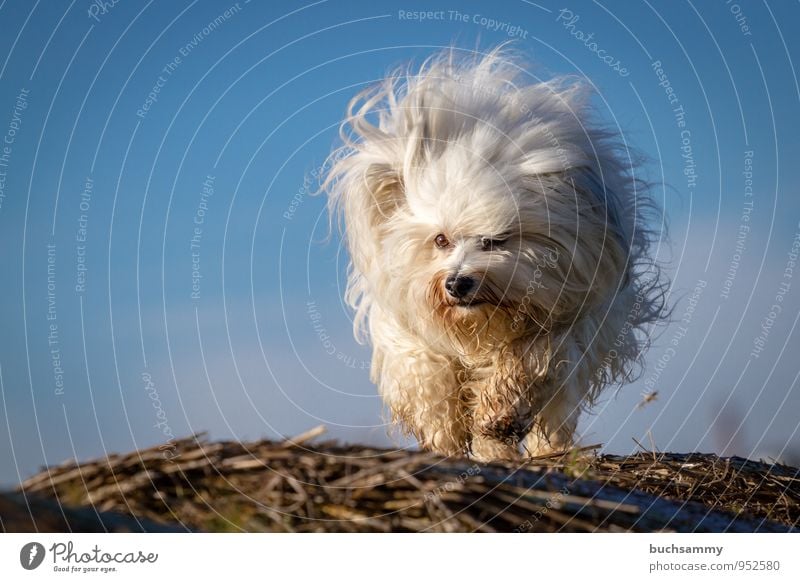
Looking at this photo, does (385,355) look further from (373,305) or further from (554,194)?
→ (554,194)

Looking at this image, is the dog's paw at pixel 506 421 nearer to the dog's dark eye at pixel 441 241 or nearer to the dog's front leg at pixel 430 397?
the dog's front leg at pixel 430 397

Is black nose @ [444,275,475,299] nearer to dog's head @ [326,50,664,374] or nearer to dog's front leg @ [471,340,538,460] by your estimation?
dog's head @ [326,50,664,374]

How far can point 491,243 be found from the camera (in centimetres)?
639

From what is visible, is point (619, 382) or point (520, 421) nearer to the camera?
point (520, 421)

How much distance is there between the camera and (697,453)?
18.1 ft

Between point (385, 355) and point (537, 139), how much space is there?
186 centimetres

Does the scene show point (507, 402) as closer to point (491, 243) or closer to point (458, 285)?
point (458, 285)

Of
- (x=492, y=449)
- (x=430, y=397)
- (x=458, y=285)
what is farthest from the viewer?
(x=430, y=397)

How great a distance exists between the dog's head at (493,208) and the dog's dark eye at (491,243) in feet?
0.04

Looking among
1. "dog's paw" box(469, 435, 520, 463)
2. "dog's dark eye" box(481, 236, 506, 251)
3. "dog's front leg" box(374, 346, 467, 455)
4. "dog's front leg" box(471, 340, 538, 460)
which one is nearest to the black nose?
"dog's dark eye" box(481, 236, 506, 251)

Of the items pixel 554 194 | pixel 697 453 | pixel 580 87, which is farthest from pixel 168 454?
pixel 580 87
